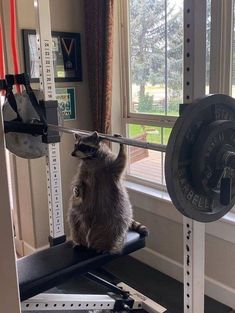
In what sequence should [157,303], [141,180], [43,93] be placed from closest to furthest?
[43,93] → [157,303] → [141,180]

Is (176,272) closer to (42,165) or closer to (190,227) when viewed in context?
(42,165)

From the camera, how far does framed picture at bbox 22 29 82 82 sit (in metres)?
2.22

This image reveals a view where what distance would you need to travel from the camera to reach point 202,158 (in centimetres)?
88

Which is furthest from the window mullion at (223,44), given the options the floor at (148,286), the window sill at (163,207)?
the floor at (148,286)

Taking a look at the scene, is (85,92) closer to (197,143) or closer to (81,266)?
(81,266)

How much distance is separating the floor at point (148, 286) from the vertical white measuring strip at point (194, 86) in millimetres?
930

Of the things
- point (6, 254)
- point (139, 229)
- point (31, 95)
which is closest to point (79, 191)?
point (139, 229)

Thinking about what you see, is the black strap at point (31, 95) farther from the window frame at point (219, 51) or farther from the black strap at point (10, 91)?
the window frame at point (219, 51)

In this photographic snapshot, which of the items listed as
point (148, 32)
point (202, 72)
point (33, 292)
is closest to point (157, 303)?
point (33, 292)

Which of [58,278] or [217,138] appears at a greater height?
[217,138]

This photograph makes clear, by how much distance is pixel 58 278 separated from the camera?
4.31ft

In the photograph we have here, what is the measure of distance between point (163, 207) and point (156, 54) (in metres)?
1.00

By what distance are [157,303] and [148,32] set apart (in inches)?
67.2

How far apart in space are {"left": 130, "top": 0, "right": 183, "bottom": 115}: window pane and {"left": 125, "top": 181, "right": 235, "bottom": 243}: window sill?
1.77ft
